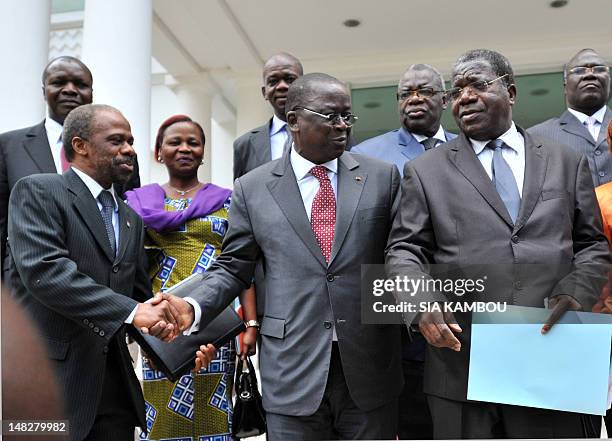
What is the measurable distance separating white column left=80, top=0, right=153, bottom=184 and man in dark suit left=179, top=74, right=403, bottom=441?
4191mm

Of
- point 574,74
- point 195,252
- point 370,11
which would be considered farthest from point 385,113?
point 195,252

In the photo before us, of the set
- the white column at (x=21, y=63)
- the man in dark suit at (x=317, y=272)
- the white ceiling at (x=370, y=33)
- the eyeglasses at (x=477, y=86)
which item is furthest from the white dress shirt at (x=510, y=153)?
the white ceiling at (x=370, y=33)

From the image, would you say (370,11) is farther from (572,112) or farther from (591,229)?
(591,229)

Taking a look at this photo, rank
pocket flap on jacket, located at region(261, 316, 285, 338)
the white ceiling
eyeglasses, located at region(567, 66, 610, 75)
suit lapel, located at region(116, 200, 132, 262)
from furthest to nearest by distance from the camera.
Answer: the white ceiling < eyeglasses, located at region(567, 66, 610, 75) < suit lapel, located at region(116, 200, 132, 262) < pocket flap on jacket, located at region(261, 316, 285, 338)

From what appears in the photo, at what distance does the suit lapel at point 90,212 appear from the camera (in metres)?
3.09

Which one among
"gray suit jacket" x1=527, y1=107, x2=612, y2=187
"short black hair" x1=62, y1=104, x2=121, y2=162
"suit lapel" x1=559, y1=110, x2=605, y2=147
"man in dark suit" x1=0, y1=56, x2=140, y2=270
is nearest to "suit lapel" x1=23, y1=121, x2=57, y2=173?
"man in dark suit" x1=0, y1=56, x2=140, y2=270

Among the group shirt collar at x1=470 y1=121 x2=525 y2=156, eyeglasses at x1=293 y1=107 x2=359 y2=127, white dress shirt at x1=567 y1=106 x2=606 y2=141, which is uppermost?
white dress shirt at x1=567 y1=106 x2=606 y2=141

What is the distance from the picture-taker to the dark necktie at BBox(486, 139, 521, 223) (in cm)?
280

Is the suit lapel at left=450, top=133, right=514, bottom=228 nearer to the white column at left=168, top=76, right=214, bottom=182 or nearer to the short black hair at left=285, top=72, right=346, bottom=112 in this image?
the short black hair at left=285, top=72, right=346, bottom=112

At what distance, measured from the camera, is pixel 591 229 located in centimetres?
280

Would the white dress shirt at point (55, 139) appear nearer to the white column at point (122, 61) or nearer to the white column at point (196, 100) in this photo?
the white column at point (122, 61)

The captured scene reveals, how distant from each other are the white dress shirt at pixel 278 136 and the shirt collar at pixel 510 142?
5.89 feet

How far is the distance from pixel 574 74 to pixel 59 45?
10241mm

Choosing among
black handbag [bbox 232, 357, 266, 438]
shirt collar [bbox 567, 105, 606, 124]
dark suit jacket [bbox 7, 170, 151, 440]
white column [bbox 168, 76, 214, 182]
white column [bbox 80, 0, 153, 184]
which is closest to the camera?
dark suit jacket [bbox 7, 170, 151, 440]
